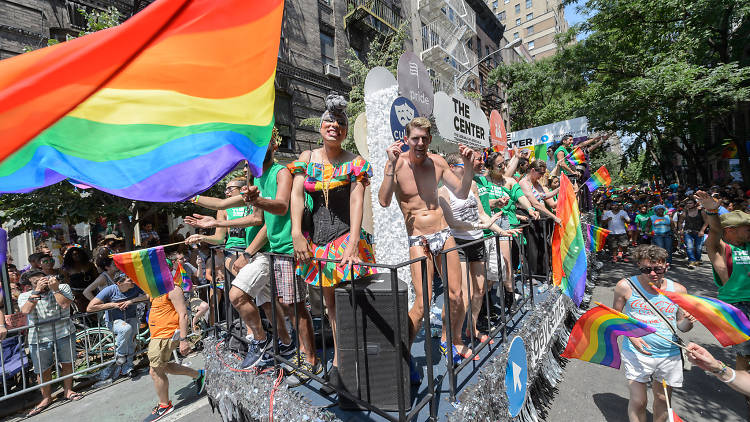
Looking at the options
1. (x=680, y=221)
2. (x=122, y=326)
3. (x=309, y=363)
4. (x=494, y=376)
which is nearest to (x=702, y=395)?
(x=494, y=376)

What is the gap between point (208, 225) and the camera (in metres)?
2.79

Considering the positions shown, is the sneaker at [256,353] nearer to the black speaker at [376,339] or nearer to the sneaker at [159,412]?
the black speaker at [376,339]

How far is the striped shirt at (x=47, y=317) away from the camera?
4820 millimetres

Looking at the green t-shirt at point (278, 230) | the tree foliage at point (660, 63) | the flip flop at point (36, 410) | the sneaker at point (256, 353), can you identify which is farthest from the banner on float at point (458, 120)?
the tree foliage at point (660, 63)

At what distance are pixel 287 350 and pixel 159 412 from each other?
2.36 meters

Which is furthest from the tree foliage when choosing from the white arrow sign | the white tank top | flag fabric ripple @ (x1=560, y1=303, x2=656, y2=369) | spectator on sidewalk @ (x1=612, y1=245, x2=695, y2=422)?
the white arrow sign

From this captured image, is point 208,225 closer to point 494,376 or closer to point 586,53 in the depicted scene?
point 494,376

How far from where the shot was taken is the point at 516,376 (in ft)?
10.3

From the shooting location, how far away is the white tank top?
3.74 meters

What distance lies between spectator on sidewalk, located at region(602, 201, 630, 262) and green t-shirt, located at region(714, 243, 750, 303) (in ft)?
26.7

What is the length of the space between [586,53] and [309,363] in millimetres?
15271

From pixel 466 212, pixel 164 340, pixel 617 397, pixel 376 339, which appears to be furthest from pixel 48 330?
pixel 617 397

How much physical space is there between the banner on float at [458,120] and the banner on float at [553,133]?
4449mm

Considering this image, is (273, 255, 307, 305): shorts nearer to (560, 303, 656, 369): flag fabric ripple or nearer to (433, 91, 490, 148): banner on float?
(560, 303, 656, 369): flag fabric ripple
